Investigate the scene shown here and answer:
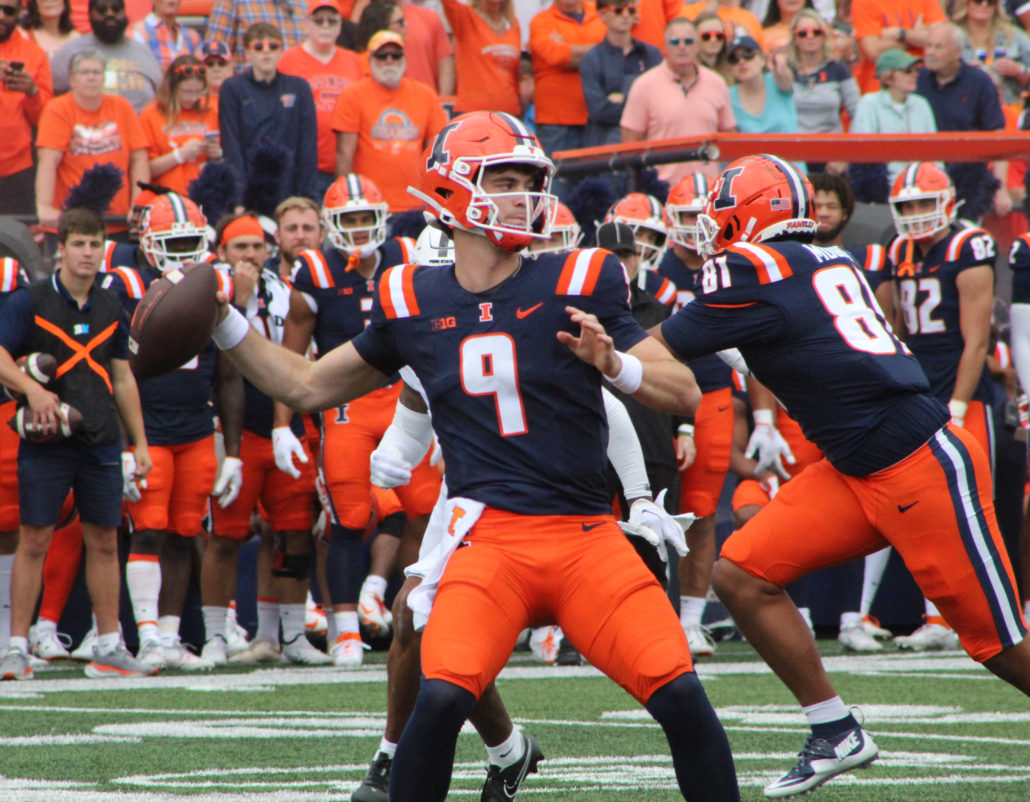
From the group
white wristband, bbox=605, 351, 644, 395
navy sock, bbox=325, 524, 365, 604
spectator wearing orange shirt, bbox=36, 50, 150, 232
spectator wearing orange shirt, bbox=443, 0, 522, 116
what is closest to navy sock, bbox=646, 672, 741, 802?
white wristband, bbox=605, 351, 644, 395

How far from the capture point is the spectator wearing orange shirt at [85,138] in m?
9.05

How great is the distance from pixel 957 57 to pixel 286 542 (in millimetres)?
5819

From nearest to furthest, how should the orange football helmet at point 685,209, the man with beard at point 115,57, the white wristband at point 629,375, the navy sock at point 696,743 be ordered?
the navy sock at point 696,743, the white wristband at point 629,375, the orange football helmet at point 685,209, the man with beard at point 115,57

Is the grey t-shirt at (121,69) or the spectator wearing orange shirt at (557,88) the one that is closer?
the grey t-shirt at (121,69)

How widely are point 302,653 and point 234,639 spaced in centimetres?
46

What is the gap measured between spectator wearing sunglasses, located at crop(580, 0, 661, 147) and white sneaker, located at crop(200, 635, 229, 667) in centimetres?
433

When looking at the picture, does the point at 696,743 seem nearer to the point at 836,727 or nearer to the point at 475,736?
the point at 836,727

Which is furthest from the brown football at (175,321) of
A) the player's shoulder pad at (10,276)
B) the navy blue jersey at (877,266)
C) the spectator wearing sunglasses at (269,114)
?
the spectator wearing sunglasses at (269,114)

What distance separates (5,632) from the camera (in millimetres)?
7449

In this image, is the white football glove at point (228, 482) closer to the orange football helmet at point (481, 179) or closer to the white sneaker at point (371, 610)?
the white sneaker at point (371, 610)

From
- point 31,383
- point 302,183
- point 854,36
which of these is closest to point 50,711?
point 31,383

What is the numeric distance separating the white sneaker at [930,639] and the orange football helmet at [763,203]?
4125mm

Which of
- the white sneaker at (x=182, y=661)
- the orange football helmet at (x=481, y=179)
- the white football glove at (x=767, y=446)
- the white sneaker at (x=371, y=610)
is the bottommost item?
the white sneaker at (x=182, y=661)

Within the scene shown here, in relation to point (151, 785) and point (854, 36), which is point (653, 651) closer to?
point (151, 785)
